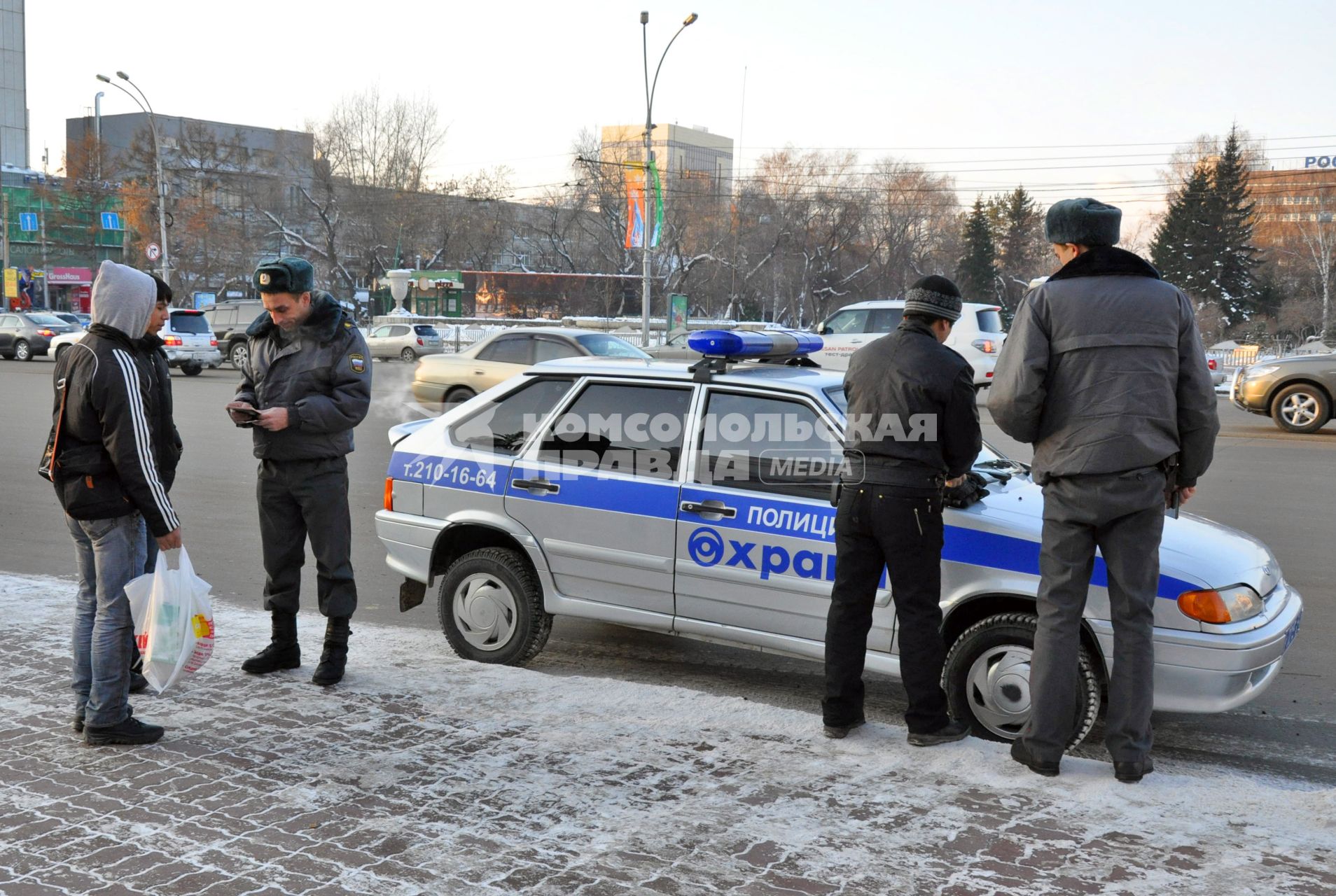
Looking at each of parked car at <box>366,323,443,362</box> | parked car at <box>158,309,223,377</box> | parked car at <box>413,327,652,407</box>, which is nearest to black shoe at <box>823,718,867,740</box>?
parked car at <box>413,327,652,407</box>

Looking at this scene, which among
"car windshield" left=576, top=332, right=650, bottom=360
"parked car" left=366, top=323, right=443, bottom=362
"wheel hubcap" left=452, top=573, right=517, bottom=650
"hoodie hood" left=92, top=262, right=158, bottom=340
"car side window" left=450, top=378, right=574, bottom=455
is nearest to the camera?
"hoodie hood" left=92, top=262, right=158, bottom=340

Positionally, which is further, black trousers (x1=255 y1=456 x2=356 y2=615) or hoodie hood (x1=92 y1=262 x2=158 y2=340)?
black trousers (x1=255 y1=456 x2=356 y2=615)

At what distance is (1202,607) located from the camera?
4109 millimetres

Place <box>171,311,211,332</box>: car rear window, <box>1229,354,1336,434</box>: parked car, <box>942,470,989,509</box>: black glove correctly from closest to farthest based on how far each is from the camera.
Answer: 1. <box>942,470,989,509</box>: black glove
2. <box>1229,354,1336,434</box>: parked car
3. <box>171,311,211,332</box>: car rear window

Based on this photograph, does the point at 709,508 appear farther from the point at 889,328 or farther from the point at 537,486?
the point at 889,328

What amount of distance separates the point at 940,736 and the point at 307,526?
9.23 ft

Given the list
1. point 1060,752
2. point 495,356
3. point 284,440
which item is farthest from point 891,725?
point 495,356

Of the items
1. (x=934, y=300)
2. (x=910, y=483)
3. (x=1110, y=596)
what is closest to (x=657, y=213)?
(x=934, y=300)

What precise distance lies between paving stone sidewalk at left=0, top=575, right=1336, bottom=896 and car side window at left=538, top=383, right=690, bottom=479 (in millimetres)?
1067

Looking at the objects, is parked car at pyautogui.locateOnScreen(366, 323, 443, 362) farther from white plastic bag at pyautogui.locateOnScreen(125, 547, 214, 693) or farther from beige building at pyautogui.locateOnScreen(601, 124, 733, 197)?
white plastic bag at pyautogui.locateOnScreen(125, 547, 214, 693)

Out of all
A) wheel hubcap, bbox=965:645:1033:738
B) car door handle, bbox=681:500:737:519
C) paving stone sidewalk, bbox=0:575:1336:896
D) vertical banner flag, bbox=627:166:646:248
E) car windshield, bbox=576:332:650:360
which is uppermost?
vertical banner flag, bbox=627:166:646:248

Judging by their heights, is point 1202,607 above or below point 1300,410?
below

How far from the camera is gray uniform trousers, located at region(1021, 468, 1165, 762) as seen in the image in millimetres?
3670

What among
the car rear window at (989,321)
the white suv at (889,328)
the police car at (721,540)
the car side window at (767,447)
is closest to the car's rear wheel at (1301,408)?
the white suv at (889,328)
